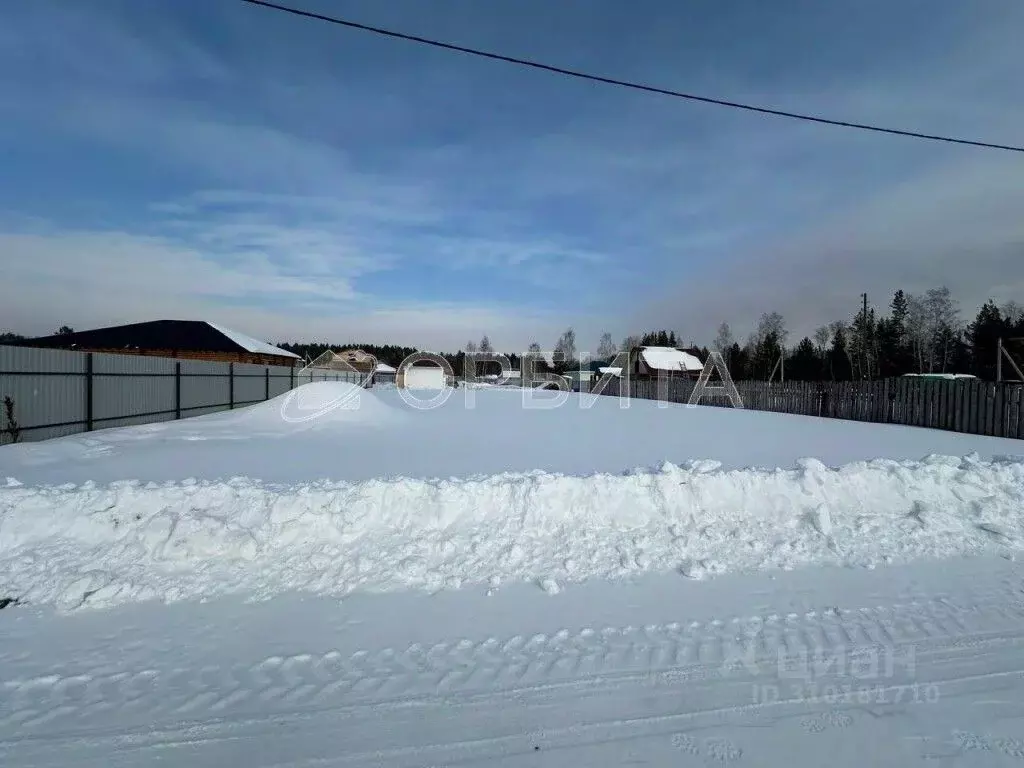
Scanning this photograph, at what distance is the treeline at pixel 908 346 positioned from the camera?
52.3 meters

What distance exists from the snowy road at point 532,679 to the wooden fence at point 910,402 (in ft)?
50.7

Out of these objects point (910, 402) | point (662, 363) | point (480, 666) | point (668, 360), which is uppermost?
point (668, 360)

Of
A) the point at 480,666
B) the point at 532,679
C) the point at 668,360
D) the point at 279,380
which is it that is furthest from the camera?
the point at 668,360

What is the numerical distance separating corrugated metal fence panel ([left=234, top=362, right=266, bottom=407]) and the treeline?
45.3 m

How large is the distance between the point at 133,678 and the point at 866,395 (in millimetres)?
24050

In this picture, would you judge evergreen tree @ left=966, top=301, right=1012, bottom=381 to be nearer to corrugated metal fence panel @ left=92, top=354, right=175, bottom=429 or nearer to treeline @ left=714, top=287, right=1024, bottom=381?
treeline @ left=714, top=287, right=1024, bottom=381

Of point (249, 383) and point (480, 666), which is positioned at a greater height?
point (249, 383)

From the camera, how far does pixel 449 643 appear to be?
11.5ft

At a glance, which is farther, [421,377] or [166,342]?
[421,377]

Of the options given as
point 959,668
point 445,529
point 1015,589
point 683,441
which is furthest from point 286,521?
point 683,441

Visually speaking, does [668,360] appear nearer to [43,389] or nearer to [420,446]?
[420,446]

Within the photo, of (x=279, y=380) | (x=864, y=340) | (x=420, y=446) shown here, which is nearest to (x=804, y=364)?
(x=864, y=340)

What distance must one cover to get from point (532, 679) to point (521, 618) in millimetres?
747

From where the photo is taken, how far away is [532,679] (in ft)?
10.2
